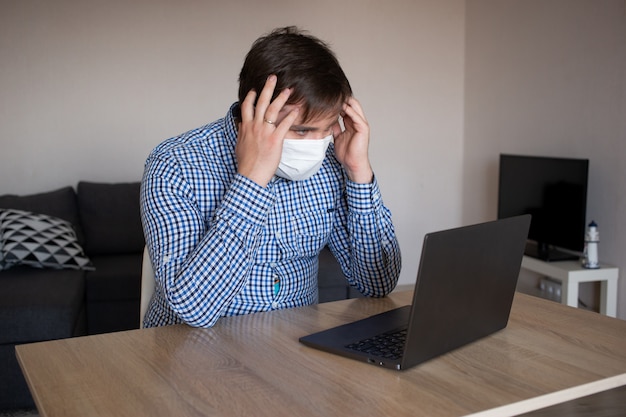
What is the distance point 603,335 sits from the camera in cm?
118

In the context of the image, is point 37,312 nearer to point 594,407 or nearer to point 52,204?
point 52,204

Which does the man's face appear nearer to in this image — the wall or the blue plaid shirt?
the blue plaid shirt

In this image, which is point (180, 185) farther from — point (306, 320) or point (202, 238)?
point (306, 320)

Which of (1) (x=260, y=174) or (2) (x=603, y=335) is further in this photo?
(1) (x=260, y=174)

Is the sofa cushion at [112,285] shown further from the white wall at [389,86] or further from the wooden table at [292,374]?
the wooden table at [292,374]

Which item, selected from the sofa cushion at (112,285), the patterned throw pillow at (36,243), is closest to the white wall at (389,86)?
the patterned throw pillow at (36,243)

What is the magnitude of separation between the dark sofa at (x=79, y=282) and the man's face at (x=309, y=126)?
1656 millimetres

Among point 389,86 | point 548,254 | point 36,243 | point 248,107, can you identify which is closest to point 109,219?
point 36,243

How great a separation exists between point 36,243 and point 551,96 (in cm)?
277

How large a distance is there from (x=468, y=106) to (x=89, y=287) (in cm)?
275

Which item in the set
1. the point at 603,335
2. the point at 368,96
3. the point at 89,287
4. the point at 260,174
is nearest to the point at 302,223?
the point at 260,174

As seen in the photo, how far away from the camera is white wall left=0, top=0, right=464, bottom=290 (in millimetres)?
3756

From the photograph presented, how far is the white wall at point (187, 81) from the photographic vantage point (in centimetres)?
376

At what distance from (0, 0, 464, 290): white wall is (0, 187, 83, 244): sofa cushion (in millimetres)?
232
